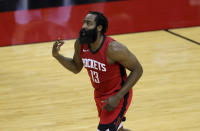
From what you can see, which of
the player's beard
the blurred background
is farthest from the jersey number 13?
the blurred background

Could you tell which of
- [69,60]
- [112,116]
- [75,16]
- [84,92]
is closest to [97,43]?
[69,60]

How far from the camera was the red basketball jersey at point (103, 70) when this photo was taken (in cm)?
312

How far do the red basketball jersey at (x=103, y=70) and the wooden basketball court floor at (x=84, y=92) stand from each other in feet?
4.44

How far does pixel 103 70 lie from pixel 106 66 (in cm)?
4

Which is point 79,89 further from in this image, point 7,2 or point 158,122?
point 7,2

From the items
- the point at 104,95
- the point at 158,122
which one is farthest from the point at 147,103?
the point at 104,95

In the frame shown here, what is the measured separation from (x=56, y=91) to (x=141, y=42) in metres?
2.91

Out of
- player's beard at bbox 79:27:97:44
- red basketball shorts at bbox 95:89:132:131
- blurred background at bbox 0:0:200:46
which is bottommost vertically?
blurred background at bbox 0:0:200:46

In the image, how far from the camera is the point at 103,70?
3.15 meters

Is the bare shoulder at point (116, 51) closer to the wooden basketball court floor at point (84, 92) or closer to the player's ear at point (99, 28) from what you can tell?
the player's ear at point (99, 28)

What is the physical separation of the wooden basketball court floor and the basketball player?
1281mm

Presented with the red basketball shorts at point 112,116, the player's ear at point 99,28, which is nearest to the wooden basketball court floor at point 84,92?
the red basketball shorts at point 112,116

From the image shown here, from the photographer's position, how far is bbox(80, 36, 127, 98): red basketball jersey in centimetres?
312

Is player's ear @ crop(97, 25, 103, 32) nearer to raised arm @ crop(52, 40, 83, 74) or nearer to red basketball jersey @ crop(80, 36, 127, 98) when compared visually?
red basketball jersey @ crop(80, 36, 127, 98)
